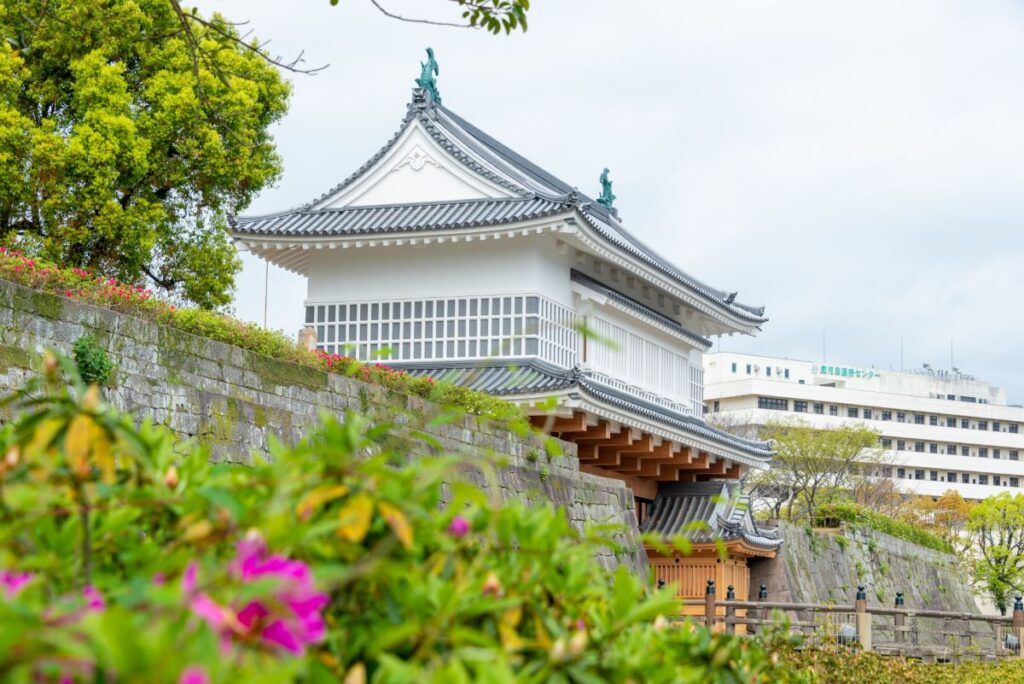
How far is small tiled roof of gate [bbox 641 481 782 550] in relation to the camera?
75.5ft

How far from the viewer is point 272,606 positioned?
1626mm

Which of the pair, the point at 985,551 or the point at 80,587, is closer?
the point at 80,587

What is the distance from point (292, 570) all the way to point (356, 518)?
0.20m

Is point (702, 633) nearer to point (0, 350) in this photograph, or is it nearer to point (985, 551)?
point (0, 350)

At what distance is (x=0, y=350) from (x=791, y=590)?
63.8ft

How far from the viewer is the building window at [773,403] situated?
7225 centimetres

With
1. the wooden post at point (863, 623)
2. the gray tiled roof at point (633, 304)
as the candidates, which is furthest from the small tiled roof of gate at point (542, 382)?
the wooden post at point (863, 623)

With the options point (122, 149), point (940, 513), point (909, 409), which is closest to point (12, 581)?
point (122, 149)

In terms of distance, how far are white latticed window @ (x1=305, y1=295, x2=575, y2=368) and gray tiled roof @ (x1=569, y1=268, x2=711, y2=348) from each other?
2.16 feet

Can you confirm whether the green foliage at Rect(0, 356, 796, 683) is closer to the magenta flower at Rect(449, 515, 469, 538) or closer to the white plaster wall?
the magenta flower at Rect(449, 515, 469, 538)

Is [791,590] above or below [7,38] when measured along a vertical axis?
below

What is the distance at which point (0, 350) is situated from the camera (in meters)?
8.84

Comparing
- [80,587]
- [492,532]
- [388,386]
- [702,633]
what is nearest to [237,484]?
[80,587]

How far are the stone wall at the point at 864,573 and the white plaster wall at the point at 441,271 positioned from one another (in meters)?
7.45
